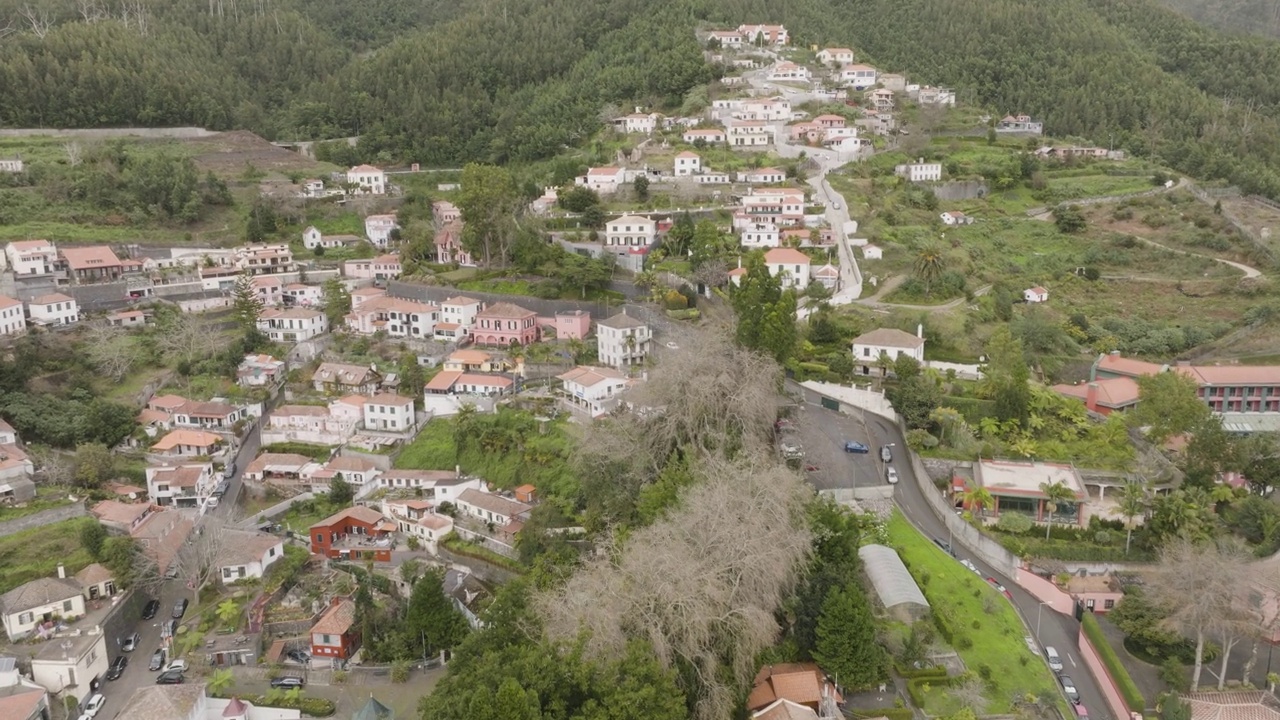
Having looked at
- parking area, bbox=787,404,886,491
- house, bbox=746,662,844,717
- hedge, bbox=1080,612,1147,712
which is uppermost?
parking area, bbox=787,404,886,491

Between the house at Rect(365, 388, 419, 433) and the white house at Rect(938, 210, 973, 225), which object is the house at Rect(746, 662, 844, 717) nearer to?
the house at Rect(365, 388, 419, 433)

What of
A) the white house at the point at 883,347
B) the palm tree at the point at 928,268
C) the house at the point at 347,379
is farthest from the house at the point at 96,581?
the palm tree at the point at 928,268

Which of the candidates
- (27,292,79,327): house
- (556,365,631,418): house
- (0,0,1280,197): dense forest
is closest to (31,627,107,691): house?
(556,365,631,418): house

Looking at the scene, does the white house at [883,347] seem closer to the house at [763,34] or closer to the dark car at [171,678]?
the dark car at [171,678]

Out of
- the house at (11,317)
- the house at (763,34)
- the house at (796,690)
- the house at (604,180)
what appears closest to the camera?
the house at (796,690)

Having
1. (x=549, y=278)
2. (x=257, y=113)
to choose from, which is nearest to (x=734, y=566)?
(x=549, y=278)

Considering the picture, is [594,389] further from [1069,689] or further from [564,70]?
[564,70]

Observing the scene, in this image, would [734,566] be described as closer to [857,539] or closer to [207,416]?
[857,539]
